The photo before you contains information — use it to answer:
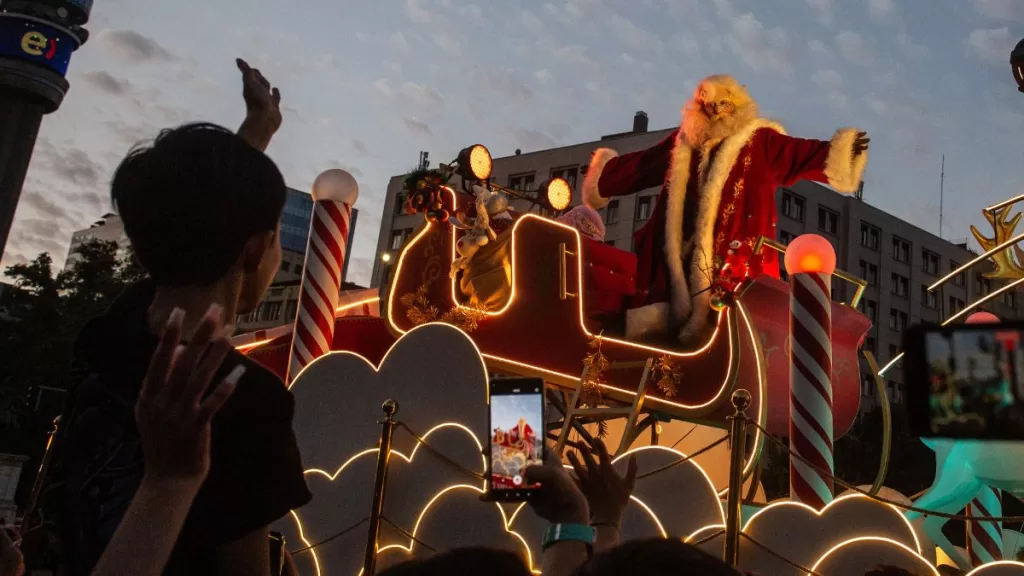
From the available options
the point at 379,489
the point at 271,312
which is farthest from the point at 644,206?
the point at 379,489

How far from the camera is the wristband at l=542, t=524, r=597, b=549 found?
2176mm

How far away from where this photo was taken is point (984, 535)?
8109mm

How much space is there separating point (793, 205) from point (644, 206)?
7304 mm

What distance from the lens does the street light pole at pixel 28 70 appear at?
4381 centimetres

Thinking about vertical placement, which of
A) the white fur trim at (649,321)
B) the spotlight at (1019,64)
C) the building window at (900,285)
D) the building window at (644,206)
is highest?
the building window at (644,206)

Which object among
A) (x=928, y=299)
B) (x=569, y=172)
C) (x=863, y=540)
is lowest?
(x=863, y=540)

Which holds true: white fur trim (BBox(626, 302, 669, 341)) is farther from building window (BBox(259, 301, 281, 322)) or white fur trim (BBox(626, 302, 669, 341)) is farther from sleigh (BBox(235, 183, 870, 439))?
building window (BBox(259, 301, 281, 322))

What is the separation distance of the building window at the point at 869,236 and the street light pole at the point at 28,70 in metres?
39.7

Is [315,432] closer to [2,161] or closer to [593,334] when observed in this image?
[593,334]

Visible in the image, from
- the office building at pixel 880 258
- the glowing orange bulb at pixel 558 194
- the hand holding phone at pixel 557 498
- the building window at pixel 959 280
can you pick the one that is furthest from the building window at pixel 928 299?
the hand holding phone at pixel 557 498

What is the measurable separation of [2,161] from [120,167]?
51463mm

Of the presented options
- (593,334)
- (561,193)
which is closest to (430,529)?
(593,334)

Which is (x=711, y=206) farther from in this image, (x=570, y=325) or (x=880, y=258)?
(x=880, y=258)

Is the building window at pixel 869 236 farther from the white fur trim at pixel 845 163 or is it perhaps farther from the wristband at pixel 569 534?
the wristband at pixel 569 534
